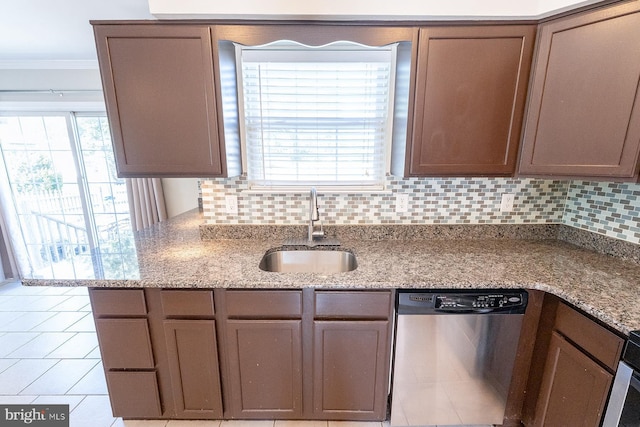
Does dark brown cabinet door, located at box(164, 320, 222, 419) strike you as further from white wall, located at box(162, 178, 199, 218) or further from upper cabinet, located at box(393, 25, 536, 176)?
white wall, located at box(162, 178, 199, 218)

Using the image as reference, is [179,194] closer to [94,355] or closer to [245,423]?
[94,355]

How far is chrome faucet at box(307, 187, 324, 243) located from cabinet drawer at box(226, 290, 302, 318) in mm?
525

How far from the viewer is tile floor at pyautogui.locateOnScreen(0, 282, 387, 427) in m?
1.64

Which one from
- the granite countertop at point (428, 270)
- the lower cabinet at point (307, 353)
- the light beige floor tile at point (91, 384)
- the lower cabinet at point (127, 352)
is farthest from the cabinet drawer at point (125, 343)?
the light beige floor tile at point (91, 384)

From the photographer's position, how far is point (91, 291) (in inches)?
53.2

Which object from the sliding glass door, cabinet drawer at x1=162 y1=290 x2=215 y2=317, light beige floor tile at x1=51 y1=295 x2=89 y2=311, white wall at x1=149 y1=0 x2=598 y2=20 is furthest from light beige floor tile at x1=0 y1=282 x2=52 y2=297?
white wall at x1=149 y1=0 x2=598 y2=20

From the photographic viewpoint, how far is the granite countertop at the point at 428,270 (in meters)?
1.23

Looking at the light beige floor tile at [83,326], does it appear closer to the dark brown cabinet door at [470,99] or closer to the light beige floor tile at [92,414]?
the light beige floor tile at [92,414]

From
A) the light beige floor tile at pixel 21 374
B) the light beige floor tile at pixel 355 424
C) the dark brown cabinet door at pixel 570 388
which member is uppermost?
the dark brown cabinet door at pixel 570 388

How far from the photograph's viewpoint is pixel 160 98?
1454 millimetres

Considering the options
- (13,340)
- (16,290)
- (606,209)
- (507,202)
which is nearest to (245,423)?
(507,202)

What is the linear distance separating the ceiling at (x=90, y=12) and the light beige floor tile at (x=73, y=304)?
2.44 m

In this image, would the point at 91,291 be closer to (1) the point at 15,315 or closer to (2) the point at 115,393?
(2) the point at 115,393

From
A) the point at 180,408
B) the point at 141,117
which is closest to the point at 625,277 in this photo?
the point at 180,408
